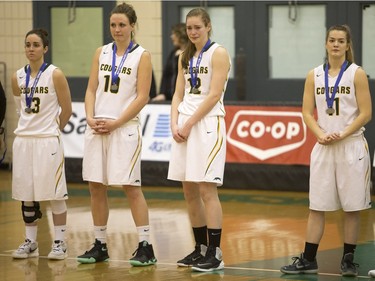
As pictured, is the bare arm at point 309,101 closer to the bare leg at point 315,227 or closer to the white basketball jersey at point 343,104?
the white basketball jersey at point 343,104

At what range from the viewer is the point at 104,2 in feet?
53.9

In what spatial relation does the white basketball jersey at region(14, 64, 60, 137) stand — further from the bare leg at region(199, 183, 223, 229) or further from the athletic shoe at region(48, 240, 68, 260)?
the bare leg at region(199, 183, 223, 229)

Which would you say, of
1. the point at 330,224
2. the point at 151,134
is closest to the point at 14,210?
the point at 151,134

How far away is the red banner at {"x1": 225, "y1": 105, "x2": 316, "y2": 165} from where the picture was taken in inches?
526

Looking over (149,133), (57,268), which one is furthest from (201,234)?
(149,133)

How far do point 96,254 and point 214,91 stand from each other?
5.63 feet

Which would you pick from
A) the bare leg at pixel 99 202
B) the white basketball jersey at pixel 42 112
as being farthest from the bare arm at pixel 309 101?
the white basketball jersey at pixel 42 112

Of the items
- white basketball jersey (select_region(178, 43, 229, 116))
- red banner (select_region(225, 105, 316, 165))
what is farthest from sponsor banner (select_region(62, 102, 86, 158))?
white basketball jersey (select_region(178, 43, 229, 116))

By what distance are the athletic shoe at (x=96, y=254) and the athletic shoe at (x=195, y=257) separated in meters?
0.67

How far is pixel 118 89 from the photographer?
840cm

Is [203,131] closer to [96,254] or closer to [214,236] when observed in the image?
[214,236]

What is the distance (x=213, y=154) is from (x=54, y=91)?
5.16ft

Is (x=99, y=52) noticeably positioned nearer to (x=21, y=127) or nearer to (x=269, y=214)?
(x=21, y=127)

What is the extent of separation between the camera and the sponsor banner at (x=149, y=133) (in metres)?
13.9
